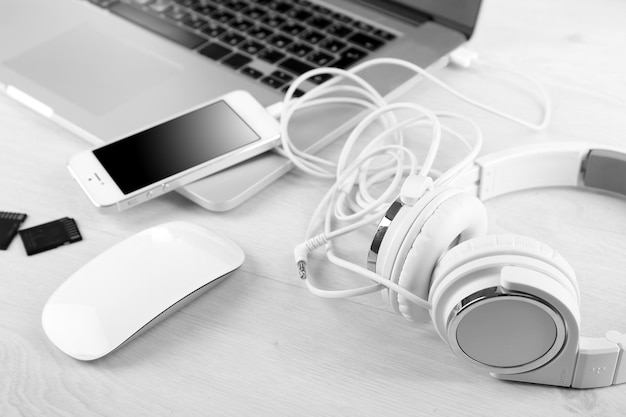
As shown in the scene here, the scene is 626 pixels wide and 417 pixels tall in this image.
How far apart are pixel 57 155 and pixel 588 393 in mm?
569

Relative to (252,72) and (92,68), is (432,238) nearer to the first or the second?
(252,72)

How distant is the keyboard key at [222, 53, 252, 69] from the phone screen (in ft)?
0.35

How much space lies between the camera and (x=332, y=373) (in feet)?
1.83

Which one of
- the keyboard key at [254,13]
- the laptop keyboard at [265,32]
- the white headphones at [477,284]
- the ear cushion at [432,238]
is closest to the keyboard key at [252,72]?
the laptop keyboard at [265,32]

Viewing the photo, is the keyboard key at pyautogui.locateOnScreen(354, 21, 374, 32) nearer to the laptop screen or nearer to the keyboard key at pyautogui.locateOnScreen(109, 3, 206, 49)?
the laptop screen

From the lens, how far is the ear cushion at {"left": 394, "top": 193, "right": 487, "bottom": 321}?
0.50 m

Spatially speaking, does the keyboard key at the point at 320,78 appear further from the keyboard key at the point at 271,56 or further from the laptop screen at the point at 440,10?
the laptop screen at the point at 440,10

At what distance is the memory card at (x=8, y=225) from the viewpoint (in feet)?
2.17

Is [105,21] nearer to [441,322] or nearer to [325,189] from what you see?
[325,189]

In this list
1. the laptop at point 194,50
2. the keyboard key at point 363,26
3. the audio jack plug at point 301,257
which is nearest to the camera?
the audio jack plug at point 301,257

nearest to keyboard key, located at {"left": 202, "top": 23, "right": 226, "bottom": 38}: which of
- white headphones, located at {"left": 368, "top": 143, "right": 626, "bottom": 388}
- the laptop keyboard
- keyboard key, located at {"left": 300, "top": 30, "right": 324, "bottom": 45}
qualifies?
the laptop keyboard

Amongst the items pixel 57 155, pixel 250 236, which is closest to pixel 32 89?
pixel 57 155

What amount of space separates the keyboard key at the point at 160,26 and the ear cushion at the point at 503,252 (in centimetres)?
51

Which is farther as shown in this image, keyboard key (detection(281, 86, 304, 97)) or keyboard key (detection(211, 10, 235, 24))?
keyboard key (detection(211, 10, 235, 24))
